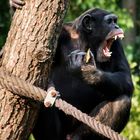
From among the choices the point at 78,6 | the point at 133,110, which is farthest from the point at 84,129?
the point at 78,6

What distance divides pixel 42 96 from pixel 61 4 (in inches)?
20.2

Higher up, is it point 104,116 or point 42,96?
point 42,96

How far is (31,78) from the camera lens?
315 centimetres

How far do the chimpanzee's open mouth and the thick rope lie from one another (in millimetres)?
1546

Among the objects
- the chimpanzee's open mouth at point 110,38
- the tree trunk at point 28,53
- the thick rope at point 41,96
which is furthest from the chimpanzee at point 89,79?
the thick rope at point 41,96

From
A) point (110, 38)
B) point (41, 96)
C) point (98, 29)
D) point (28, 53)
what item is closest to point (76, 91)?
point (110, 38)

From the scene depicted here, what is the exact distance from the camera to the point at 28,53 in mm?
3137

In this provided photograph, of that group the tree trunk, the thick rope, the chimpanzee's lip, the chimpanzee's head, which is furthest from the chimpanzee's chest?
the thick rope

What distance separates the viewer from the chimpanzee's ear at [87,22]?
4.81 metres

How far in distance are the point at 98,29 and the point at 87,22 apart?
0.16 metres

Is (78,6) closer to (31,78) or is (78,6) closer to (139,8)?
(31,78)

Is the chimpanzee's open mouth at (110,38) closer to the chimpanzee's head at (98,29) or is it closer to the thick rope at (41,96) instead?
the chimpanzee's head at (98,29)

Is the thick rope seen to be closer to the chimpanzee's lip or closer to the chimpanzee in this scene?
the chimpanzee

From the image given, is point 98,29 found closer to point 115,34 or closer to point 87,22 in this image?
point 87,22
